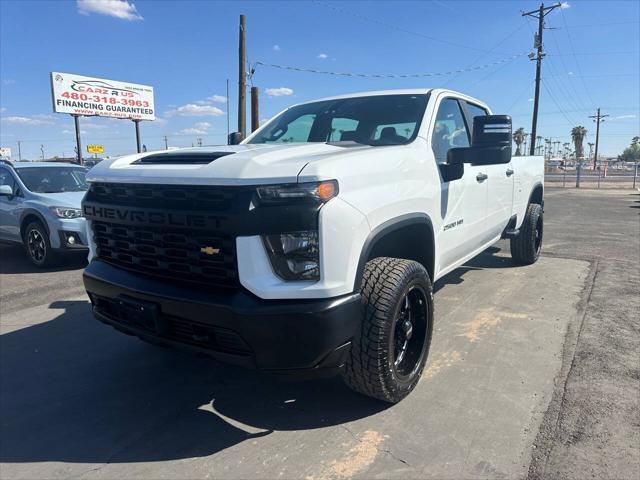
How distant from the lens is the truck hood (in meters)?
2.29

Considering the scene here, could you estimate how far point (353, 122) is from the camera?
13.0 feet

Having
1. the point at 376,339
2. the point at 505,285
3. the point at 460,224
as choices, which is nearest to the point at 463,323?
the point at 460,224

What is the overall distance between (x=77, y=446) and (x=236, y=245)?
1480 mm

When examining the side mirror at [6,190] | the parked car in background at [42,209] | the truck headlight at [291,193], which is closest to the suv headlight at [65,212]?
the parked car in background at [42,209]

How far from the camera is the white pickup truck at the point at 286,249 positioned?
7.44ft

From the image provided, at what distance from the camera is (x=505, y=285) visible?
5.67 metres

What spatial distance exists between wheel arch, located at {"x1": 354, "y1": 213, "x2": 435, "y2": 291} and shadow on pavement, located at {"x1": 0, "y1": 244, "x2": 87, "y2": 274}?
563 centimetres

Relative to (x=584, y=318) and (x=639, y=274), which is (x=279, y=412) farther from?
(x=639, y=274)

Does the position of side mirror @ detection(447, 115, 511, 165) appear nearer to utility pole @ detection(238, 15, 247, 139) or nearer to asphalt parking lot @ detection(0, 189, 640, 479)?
asphalt parking lot @ detection(0, 189, 640, 479)

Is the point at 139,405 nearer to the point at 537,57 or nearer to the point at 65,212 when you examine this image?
the point at 65,212

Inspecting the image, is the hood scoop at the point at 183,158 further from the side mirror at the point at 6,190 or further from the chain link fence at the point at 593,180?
the chain link fence at the point at 593,180

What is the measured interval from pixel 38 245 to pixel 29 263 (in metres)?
0.66

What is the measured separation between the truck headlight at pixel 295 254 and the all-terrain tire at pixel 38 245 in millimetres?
5798

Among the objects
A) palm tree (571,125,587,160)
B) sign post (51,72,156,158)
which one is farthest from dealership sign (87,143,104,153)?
palm tree (571,125,587,160)
